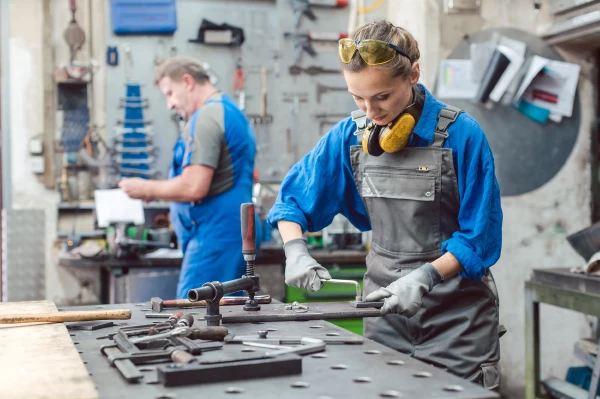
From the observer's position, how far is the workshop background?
366 centimetres

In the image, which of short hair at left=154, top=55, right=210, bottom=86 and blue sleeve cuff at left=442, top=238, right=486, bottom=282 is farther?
short hair at left=154, top=55, right=210, bottom=86

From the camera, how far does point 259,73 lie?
462 centimetres

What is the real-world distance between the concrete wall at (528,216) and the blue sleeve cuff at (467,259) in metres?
2.09

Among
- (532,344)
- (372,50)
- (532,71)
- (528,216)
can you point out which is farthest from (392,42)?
(528,216)

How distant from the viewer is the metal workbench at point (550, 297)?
8.69ft

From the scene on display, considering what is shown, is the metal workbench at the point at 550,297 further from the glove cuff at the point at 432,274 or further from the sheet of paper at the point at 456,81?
the glove cuff at the point at 432,274

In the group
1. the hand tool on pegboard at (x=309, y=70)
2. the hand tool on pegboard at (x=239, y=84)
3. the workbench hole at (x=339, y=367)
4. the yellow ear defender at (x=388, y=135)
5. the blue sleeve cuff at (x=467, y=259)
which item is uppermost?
the hand tool on pegboard at (x=309, y=70)

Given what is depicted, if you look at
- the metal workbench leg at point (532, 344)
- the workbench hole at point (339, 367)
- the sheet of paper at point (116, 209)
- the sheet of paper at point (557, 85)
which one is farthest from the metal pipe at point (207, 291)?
the sheet of paper at point (116, 209)

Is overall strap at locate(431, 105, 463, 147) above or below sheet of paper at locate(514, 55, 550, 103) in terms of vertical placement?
below

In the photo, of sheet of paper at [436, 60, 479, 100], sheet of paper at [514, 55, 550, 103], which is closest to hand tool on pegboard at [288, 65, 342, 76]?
sheet of paper at [436, 60, 479, 100]

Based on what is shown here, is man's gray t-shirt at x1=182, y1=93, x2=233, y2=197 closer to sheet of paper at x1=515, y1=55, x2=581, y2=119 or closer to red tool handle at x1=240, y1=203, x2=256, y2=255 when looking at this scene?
red tool handle at x1=240, y1=203, x2=256, y2=255

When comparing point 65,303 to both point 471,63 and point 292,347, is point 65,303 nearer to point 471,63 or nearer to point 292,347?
point 471,63

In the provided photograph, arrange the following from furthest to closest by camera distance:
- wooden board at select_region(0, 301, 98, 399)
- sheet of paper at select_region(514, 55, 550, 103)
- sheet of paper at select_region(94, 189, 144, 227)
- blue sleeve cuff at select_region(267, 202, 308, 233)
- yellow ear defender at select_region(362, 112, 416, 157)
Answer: sheet of paper at select_region(94, 189, 144, 227) < sheet of paper at select_region(514, 55, 550, 103) < blue sleeve cuff at select_region(267, 202, 308, 233) < yellow ear defender at select_region(362, 112, 416, 157) < wooden board at select_region(0, 301, 98, 399)

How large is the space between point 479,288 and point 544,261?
214 cm
